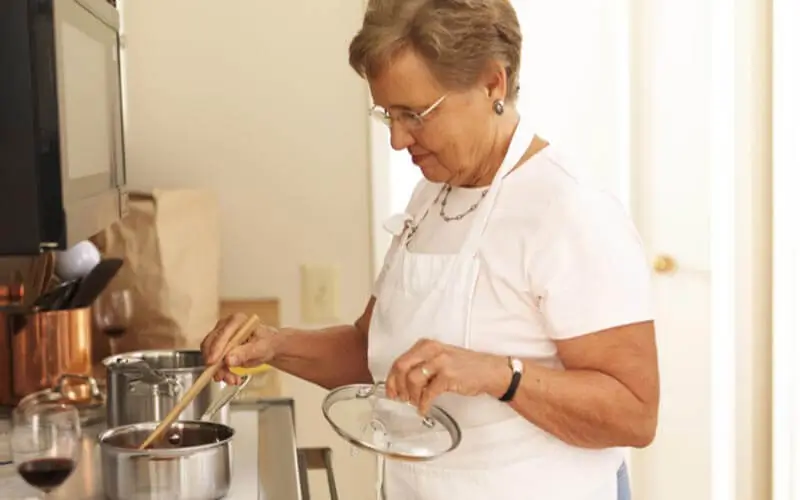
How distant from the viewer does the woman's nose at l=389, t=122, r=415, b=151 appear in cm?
137

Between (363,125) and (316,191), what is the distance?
162mm

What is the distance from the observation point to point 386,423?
1.35 m

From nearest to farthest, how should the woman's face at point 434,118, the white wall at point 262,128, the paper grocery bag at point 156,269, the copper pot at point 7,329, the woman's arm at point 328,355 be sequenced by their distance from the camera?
1. the woman's face at point 434,118
2. the woman's arm at point 328,355
3. the copper pot at point 7,329
4. the paper grocery bag at point 156,269
5. the white wall at point 262,128

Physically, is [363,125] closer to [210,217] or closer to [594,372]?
[210,217]

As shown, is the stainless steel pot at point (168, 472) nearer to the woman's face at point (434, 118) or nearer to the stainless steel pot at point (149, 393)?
the stainless steel pot at point (149, 393)

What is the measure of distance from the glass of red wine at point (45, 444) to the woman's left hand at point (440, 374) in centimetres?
44

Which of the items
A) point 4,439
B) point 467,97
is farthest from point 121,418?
point 467,97

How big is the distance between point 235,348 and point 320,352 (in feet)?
0.54

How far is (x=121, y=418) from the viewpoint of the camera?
1.61m

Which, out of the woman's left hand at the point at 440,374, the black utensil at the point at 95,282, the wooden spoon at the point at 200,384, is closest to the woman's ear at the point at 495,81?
the woman's left hand at the point at 440,374

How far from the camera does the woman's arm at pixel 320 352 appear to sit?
1.60 metres

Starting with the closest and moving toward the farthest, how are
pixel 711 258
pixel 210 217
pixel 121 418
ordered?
pixel 121 418 < pixel 210 217 < pixel 711 258
